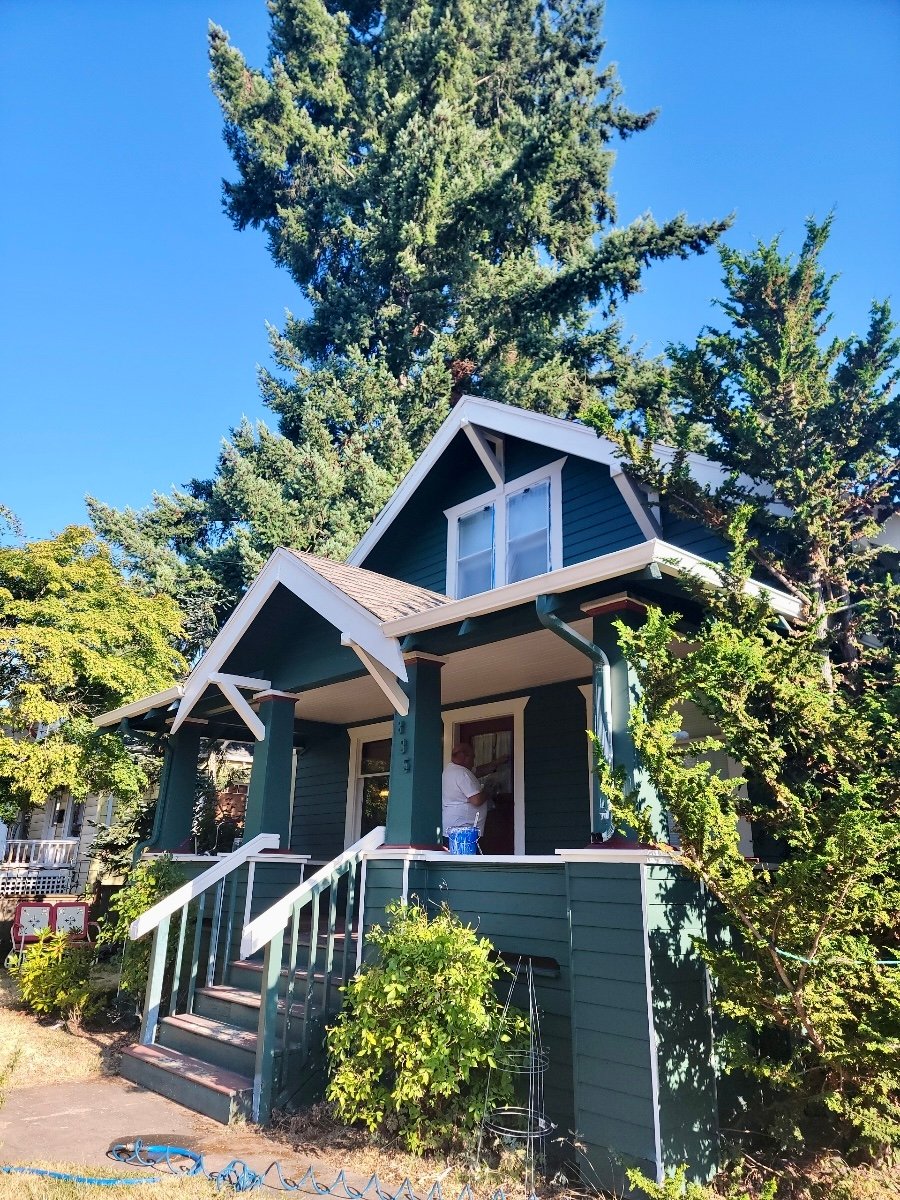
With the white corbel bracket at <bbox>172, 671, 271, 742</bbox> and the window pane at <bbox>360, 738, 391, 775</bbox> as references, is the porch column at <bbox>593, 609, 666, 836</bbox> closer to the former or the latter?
the white corbel bracket at <bbox>172, 671, 271, 742</bbox>

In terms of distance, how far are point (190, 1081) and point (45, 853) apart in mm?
16372

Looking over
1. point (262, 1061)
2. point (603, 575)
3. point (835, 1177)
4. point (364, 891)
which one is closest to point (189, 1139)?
point (262, 1061)

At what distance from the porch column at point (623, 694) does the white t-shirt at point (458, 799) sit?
91.1 inches

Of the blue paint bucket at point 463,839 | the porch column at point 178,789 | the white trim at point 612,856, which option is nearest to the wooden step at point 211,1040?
the blue paint bucket at point 463,839

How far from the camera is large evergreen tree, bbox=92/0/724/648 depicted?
2006cm

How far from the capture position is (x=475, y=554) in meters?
9.15

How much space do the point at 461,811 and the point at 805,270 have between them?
5183 mm

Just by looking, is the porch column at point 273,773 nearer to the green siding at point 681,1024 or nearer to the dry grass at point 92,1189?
the dry grass at point 92,1189

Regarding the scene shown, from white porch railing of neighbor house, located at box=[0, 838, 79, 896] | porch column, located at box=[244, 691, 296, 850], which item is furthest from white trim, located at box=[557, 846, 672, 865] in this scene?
white porch railing of neighbor house, located at box=[0, 838, 79, 896]

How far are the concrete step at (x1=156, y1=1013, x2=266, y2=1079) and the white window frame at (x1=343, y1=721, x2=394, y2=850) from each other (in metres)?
3.50

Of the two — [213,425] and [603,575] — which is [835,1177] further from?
[213,425]

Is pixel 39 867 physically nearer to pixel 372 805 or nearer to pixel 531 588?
pixel 372 805

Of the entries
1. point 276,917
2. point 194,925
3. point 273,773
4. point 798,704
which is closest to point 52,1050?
point 194,925

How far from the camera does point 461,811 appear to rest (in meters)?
6.94
